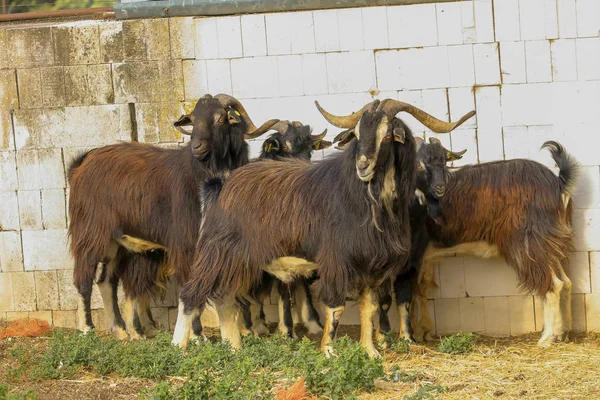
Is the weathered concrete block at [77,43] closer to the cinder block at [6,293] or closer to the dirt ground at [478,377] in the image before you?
the cinder block at [6,293]

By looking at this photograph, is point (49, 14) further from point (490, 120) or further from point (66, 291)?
point (490, 120)

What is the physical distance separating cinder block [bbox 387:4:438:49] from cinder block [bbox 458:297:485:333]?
233 centimetres

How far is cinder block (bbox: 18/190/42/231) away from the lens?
394 inches

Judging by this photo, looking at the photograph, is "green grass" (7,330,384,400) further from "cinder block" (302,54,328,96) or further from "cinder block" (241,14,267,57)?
"cinder block" (241,14,267,57)

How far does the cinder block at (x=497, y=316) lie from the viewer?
31.0 ft

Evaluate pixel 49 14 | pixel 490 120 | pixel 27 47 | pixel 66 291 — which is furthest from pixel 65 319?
pixel 490 120

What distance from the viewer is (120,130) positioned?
991 centimetres

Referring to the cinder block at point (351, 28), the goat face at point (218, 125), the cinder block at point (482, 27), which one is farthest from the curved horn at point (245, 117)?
the cinder block at point (482, 27)

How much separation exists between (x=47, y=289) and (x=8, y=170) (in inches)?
47.2

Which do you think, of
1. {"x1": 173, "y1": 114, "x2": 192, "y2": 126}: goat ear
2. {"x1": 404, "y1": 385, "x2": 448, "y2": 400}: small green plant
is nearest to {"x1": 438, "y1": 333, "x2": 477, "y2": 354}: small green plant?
{"x1": 404, "y1": 385, "x2": 448, "y2": 400}: small green plant

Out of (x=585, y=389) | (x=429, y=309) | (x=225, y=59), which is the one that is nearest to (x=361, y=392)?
(x=585, y=389)

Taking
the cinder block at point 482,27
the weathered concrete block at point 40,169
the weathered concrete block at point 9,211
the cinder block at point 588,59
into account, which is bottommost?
the weathered concrete block at point 9,211

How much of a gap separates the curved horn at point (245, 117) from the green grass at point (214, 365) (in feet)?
5.55

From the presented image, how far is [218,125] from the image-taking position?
28.4ft
